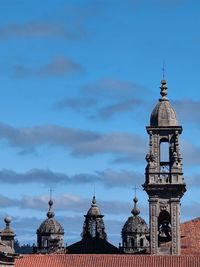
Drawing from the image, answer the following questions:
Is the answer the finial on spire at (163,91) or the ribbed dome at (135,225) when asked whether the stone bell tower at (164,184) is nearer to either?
the finial on spire at (163,91)

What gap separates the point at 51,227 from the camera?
108875 mm

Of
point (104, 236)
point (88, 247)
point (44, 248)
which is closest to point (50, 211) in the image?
point (44, 248)

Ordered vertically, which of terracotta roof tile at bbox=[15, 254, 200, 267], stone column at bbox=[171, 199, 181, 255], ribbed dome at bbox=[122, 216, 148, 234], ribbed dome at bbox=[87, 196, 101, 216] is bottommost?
terracotta roof tile at bbox=[15, 254, 200, 267]

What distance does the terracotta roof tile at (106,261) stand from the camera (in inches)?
2633

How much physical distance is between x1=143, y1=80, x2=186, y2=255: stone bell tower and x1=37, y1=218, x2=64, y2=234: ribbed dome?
37.9 m

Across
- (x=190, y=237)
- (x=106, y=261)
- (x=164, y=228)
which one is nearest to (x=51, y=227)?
(x=190, y=237)

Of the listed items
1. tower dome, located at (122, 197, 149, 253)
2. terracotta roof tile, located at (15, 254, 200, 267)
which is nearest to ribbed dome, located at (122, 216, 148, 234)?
tower dome, located at (122, 197, 149, 253)

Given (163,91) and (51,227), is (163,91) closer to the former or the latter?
(163,91)

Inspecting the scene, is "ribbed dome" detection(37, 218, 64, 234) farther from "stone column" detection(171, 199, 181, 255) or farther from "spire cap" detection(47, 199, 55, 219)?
"stone column" detection(171, 199, 181, 255)

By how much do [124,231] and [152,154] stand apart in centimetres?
3968

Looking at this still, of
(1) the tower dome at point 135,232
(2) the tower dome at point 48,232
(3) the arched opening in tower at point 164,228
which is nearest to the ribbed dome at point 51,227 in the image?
(2) the tower dome at point 48,232

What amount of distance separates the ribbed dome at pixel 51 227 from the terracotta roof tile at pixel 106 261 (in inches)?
1531

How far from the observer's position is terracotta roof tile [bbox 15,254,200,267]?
66.9 meters

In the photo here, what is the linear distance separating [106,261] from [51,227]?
4095 centimetres
